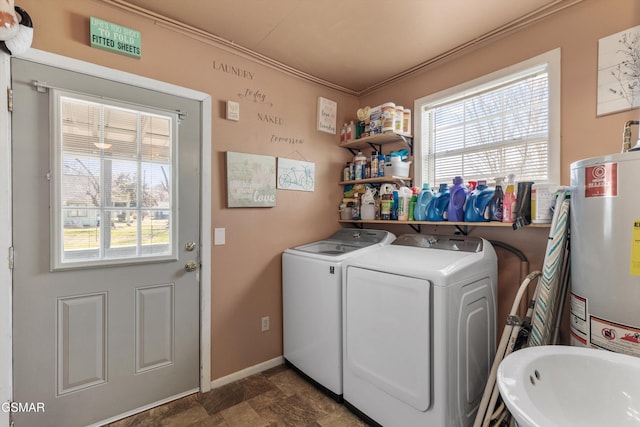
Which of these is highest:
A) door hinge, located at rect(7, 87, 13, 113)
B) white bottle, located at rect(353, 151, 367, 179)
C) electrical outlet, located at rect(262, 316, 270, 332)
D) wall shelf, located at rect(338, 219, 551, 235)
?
door hinge, located at rect(7, 87, 13, 113)

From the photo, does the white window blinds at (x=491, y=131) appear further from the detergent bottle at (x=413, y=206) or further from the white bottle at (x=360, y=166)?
the white bottle at (x=360, y=166)

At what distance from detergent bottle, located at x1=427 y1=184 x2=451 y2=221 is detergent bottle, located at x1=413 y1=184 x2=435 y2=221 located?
0.02m

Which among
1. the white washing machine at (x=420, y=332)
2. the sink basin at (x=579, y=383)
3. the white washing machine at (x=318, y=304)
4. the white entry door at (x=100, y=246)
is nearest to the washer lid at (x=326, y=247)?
the white washing machine at (x=318, y=304)

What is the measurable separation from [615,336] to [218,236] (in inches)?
84.7

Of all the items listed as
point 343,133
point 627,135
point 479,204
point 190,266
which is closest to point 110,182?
point 190,266

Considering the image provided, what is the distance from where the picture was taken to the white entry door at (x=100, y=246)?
1518 millimetres

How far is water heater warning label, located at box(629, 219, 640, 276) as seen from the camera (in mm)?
1104

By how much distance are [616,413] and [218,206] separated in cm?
215

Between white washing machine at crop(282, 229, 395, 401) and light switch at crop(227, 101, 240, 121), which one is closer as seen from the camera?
white washing machine at crop(282, 229, 395, 401)

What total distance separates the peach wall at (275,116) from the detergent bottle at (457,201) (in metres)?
0.28

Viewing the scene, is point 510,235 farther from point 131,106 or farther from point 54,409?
point 54,409

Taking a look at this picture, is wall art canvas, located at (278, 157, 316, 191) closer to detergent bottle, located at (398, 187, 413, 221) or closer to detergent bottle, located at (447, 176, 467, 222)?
detergent bottle, located at (398, 187, 413, 221)

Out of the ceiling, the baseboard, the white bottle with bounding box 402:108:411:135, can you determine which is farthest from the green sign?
the baseboard

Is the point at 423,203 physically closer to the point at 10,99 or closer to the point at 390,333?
the point at 390,333
